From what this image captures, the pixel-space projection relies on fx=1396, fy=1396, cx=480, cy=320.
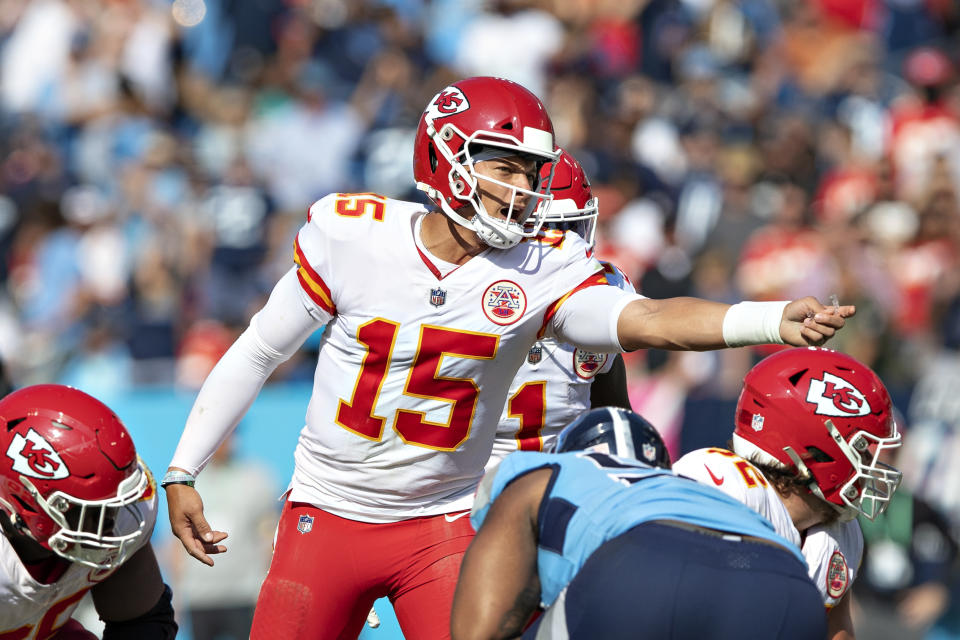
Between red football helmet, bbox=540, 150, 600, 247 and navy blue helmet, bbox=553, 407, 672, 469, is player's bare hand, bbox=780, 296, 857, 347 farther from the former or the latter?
red football helmet, bbox=540, 150, 600, 247

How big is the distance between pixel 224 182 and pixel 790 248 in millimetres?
4262

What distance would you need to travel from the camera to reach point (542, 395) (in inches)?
184

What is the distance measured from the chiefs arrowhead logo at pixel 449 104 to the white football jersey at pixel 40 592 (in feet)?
4.38

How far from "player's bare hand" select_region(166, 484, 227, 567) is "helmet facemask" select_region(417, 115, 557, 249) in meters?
1.09

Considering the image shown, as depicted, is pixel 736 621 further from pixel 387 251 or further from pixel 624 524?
pixel 387 251

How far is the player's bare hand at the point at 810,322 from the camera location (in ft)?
10.7

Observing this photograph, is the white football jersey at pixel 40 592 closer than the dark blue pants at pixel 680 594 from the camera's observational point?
No

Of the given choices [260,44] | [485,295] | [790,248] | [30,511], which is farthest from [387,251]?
[260,44]

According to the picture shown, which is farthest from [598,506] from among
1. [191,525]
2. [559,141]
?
[559,141]

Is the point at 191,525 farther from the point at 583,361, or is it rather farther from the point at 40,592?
the point at 583,361

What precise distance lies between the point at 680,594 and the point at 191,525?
5.25 ft

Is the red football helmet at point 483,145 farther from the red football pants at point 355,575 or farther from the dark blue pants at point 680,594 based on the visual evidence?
the dark blue pants at point 680,594

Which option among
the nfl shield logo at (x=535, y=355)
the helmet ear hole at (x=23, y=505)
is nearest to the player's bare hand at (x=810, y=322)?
the nfl shield logo at (x=535, y=355)

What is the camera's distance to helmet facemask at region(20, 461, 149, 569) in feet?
12.1
